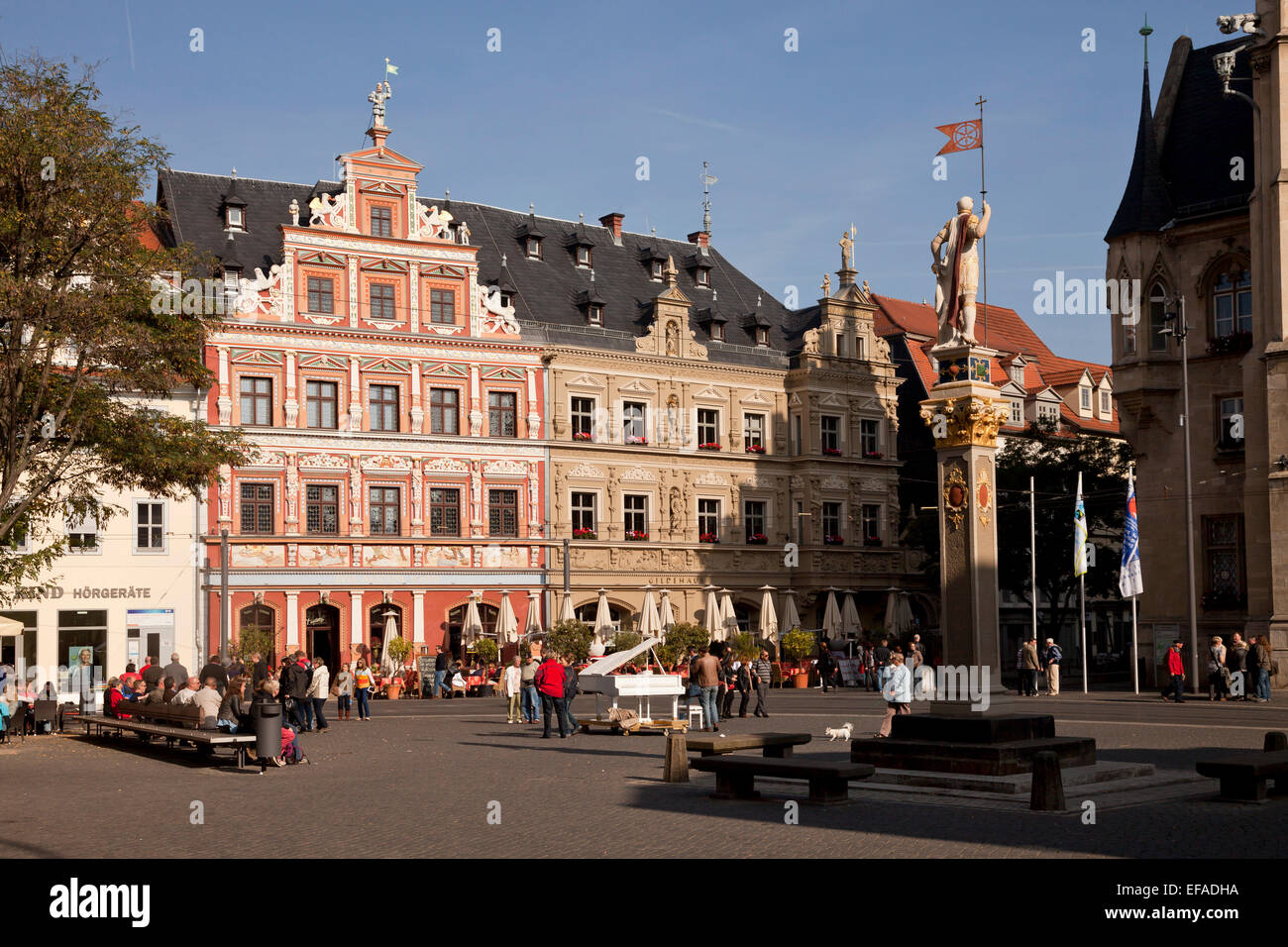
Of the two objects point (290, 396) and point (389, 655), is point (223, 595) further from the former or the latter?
point (290, 396)

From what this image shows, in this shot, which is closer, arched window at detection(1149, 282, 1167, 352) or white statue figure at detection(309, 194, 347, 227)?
arched window at detection(1149, 282, 1167, 352)

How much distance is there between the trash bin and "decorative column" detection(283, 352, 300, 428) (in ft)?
95.7

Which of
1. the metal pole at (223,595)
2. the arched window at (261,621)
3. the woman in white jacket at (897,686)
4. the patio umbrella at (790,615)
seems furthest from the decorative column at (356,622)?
the woman in white jacket at (897,686)

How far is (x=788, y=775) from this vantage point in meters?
16.2

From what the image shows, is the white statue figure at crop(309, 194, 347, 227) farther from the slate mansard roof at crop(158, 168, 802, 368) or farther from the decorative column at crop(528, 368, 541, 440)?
the decorative column at crop(528, 368, 541, 440)

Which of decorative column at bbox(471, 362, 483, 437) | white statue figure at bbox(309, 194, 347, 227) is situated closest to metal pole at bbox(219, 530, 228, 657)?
decorative column at bbox(471, 362, 483, 437)

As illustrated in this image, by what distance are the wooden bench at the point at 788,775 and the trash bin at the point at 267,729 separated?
7684 millimetres

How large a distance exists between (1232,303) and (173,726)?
32998mm

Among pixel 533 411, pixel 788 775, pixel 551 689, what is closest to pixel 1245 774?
pixel 788 775

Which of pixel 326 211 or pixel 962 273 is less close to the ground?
pixel 326 211

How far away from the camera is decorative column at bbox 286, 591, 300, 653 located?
49.1 meters

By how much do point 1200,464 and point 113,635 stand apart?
34470mm
